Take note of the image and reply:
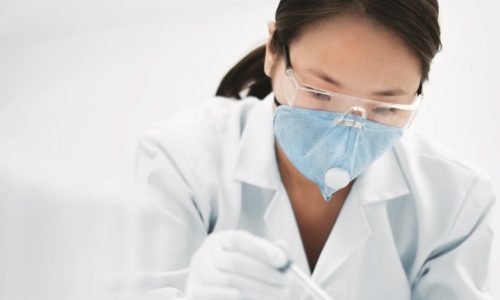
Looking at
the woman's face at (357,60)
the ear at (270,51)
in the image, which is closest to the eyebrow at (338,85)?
the woman's face at (357,60)

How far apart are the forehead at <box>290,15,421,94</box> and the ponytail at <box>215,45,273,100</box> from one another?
37 cm

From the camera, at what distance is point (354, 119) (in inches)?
42.3

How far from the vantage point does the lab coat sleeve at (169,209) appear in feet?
3.35

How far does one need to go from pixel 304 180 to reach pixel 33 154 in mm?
686

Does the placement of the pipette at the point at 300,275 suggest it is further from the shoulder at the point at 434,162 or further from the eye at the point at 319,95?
the shoulder at the point at 434,162

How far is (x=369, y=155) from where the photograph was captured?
1.16 m

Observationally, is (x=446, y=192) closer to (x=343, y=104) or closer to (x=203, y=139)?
(x=343, y=104)

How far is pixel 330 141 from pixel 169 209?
329mm

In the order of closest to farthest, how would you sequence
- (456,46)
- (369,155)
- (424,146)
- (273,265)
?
(273,265) < (369,155) < (424,146) < (456,46)

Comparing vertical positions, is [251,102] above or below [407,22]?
below

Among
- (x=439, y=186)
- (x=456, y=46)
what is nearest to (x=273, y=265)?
(x=439, y=186)

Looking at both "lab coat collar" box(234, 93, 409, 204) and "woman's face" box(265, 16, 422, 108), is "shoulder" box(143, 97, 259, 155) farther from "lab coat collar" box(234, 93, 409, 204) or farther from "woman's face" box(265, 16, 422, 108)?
"woman's face" box(265, 16, 422, 108)

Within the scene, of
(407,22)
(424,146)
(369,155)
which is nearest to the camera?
(407,22)

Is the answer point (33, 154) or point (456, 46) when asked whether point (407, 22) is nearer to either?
point (33, 154)
